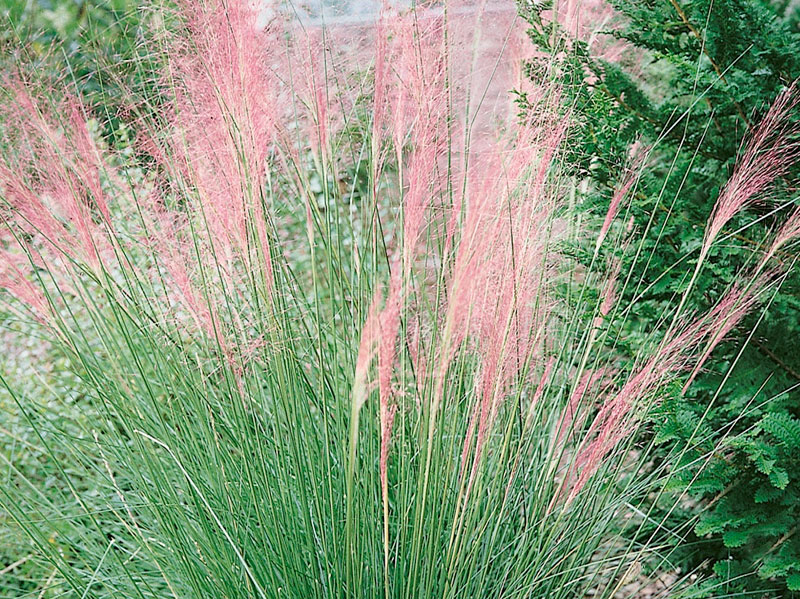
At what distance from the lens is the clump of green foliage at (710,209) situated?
5.65 ft

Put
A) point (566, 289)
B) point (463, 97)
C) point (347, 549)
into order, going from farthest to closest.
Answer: point (463, 97) → point (566, 289) → point (347, 549)

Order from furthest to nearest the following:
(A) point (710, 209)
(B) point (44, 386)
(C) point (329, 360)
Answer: (B) point (44, 386) < (A) point (710, 209) < (C) point (329, 360)

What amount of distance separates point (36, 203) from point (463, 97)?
4.15ft

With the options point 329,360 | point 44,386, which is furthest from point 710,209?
point 44,386

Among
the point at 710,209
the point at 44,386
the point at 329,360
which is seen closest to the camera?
the point at 329,360

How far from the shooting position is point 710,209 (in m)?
1.93

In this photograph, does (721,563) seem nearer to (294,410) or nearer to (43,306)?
(294,410)

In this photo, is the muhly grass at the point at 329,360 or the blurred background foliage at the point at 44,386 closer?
the muhly grass at the point at 329,360

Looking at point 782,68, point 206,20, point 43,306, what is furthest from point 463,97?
point 43,306

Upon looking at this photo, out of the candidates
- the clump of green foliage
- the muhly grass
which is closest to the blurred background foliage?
the muhly grass

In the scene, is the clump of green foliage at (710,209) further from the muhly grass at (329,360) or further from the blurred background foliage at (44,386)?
the blurred background foliage at (44,386)

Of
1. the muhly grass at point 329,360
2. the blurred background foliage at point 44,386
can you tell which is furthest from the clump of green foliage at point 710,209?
the blurred background foliage at point 44,386

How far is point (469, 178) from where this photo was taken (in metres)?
1.65

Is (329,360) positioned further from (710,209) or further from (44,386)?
(44,386)
